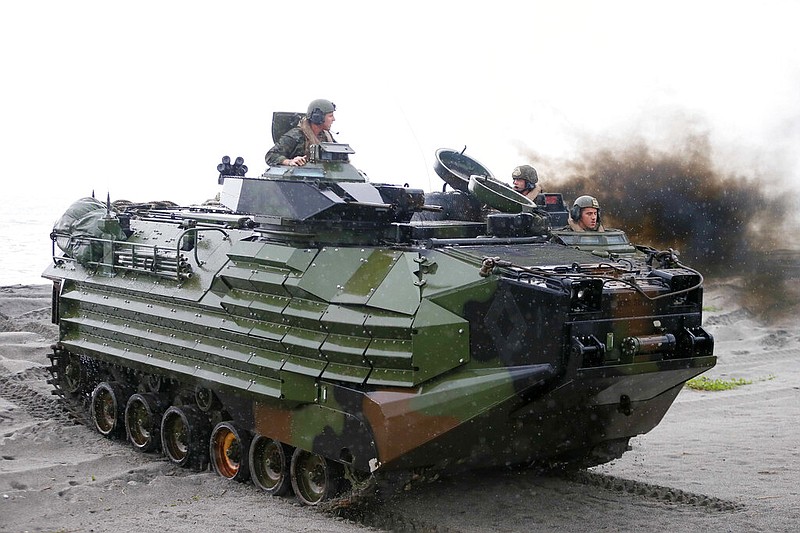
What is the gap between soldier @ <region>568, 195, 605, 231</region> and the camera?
10.7 m

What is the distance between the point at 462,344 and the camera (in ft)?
27.5

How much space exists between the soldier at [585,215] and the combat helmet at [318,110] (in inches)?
97.9

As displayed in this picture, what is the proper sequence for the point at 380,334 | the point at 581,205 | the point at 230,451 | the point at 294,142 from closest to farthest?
the point at 380,334 < the point at 230,451 < the point at 581,205 < the point at 294,142

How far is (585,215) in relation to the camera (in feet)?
35.4

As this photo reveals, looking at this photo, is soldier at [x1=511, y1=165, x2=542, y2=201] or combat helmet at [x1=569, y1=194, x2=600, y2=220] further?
soldier at [x1=511, y1=165, x2=542, y2=201]

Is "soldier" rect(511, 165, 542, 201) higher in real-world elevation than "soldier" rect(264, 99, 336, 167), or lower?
lower

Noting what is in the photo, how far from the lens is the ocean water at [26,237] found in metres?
27.1

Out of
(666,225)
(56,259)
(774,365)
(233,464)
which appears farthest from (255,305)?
(774,365)

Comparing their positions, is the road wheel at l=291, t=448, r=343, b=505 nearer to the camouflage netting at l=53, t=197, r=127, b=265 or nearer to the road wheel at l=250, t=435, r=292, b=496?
the road wheel at l=250, t=435, r=292, b=496

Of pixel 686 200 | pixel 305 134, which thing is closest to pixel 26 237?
pixel 686 200

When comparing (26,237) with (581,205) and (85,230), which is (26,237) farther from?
(581,205)

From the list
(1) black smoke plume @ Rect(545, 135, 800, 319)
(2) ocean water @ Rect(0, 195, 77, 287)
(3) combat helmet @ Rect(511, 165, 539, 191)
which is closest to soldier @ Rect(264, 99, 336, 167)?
(3) combat helmet @ Rect(511, 165, 539, 191)

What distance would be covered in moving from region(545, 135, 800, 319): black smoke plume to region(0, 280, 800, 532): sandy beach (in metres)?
3.06

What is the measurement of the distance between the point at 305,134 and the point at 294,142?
137mm
